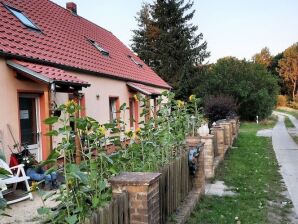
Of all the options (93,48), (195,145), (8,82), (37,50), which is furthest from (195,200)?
(93,48)

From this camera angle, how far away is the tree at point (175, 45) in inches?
1357

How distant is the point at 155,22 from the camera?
1432 inches

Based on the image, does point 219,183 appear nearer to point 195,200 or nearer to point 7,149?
point 195,200

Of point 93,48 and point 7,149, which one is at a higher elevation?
point 93,48

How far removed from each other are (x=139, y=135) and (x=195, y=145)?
2.13 meters

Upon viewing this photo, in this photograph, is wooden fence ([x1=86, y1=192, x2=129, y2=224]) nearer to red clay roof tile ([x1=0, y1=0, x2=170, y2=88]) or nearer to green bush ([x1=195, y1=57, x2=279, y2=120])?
red clay roof tile ([x1=0, y1=0, x2=170, y2=88])

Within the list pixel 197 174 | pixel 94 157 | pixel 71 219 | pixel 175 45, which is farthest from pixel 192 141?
pixel 175 45

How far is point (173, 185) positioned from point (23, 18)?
812cm

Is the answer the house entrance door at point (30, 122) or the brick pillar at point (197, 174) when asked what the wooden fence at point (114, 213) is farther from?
the house entrance door at point (30, 122)

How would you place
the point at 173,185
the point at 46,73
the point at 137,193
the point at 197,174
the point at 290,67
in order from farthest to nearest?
the point at 290,67 < the point at 46,73 < the point at 197,174 < the point at 173,185 < the point at 137,193

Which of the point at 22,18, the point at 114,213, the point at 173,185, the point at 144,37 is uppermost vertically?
the point at 144,37

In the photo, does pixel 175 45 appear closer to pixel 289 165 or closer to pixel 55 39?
pixel 55 39

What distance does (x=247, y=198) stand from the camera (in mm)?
7043

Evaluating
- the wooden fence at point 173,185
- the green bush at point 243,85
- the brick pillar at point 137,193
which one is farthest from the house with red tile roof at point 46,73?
the green bush at point 243,85
